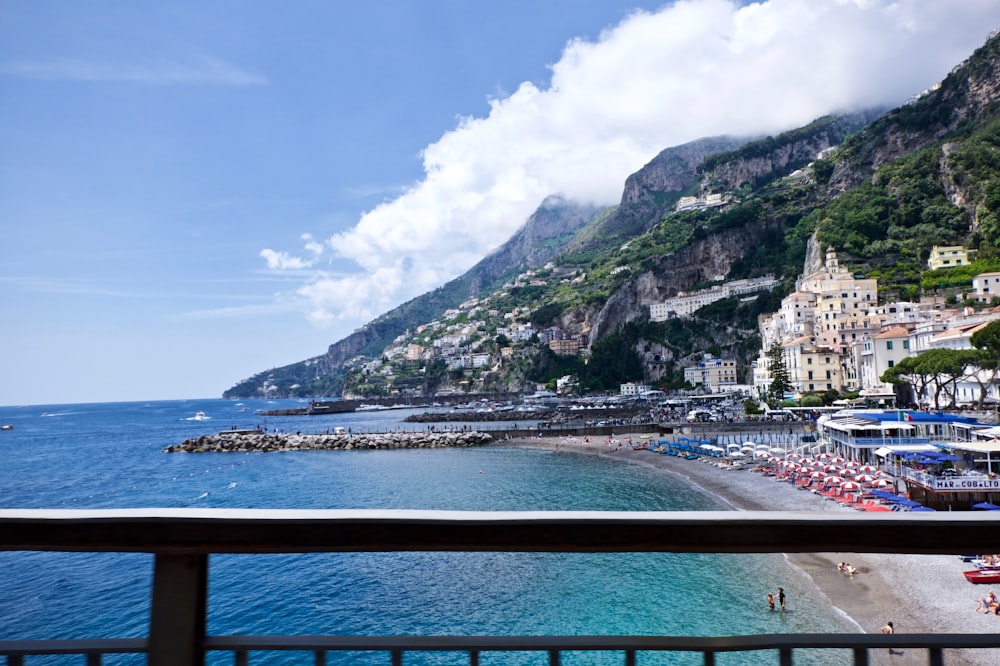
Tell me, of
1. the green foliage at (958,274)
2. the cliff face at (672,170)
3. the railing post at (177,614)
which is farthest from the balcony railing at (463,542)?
the cliff face at (672,170)

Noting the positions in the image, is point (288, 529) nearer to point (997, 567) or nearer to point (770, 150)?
point (997, 567)

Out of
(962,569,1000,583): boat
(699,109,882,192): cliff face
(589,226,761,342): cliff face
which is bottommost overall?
(962,569,1000,583): boat

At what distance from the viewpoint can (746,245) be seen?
306 ft

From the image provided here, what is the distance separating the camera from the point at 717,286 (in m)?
89.8

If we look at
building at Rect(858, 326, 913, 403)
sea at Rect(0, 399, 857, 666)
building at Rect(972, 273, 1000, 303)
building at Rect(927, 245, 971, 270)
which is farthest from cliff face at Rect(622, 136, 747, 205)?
sea at Rect(0, 399, 857, 666)

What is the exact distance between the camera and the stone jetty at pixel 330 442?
4981 centimetres

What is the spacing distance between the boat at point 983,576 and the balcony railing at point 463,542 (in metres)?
15.5

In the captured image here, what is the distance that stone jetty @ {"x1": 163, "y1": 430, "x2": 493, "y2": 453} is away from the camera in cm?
4981

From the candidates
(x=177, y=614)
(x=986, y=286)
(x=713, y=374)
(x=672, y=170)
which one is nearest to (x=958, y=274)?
(x=986, y=286)

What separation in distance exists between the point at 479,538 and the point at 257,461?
47.5m

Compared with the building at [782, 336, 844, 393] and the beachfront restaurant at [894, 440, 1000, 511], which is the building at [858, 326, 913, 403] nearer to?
the building at [782, 336, 844, 393]

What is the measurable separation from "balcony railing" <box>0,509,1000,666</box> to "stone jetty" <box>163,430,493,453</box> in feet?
160

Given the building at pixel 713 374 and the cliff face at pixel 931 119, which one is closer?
the building at pixel 713 374

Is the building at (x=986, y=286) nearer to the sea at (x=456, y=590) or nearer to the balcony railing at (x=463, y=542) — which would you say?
the sea at (x=456, y=590)
